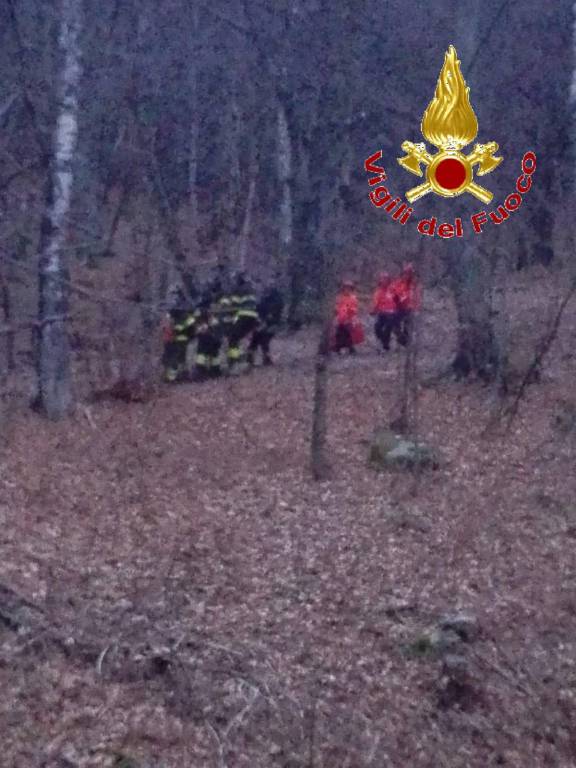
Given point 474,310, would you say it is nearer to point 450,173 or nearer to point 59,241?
point 450,173

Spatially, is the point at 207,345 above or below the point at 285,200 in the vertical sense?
below

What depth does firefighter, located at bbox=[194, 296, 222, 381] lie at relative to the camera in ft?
47.7

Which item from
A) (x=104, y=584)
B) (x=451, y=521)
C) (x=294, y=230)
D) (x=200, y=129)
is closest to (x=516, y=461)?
(x=451, y=521)

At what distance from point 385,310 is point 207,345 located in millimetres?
3028

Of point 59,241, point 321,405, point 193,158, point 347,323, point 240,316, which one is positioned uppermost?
point 193,158

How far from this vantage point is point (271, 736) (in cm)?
557

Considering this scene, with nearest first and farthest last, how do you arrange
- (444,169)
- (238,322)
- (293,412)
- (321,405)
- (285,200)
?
(321,405), (444,169), (293,412), (238,322), (285,200)

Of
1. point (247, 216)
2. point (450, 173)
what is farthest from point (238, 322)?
point (247, 216)

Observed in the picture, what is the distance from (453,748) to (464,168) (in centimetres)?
823

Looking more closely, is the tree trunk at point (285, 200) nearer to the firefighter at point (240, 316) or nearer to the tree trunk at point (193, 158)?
the tree trunk at point (193, 158)

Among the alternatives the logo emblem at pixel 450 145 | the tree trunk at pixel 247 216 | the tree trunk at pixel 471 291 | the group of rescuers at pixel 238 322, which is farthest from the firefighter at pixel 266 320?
the tree trunk at pixel 247 216

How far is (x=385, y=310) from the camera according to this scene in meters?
15.3

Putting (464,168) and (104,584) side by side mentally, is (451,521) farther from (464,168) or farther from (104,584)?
(464,168)

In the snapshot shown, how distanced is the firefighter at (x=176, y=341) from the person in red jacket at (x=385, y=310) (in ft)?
10.2
